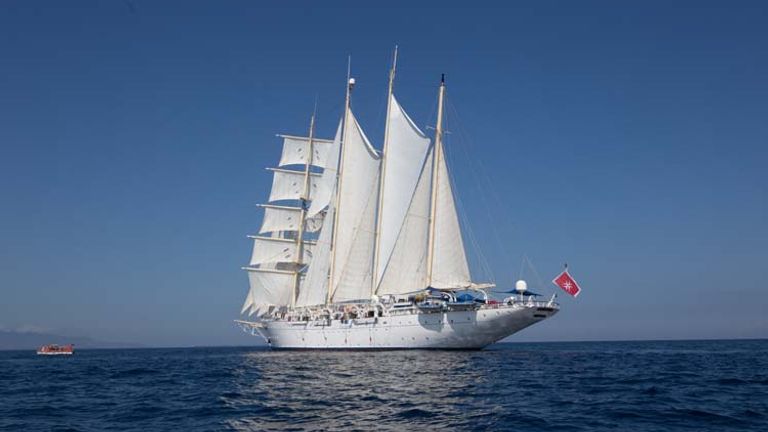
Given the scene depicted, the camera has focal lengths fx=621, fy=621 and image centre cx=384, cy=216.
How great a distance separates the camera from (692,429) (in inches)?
758

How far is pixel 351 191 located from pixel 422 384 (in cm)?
4444

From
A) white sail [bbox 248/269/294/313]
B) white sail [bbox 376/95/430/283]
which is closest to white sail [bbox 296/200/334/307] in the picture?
white sail [bbox 376/95/430/283]

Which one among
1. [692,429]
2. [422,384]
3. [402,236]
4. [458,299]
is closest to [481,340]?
[458,299]

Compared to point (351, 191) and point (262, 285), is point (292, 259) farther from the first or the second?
point (351, 191)

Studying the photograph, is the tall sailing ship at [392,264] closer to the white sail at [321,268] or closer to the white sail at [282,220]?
the white sail at [321,268]

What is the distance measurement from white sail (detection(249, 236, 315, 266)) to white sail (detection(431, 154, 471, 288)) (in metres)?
35.2

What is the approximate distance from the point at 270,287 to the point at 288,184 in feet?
54.0

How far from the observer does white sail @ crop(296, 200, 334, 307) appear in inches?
2948

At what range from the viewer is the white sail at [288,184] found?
95750mm

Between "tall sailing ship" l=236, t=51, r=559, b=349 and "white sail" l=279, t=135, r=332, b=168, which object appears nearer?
"tall sailing ship" l=236, t=51, r=559, b=349

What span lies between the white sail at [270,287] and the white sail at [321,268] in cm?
1437

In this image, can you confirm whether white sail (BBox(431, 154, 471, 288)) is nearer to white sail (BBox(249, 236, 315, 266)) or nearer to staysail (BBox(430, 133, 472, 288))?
staysail (BBox(430, 133, 472, 288))

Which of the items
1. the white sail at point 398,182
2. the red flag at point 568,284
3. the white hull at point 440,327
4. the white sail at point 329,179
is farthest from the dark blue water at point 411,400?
the white sail at point 329,179

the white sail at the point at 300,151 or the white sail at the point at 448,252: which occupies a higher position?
the white sail at the point at 300,151
